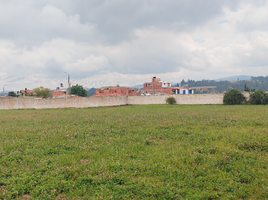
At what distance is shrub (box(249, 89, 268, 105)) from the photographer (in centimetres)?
3506

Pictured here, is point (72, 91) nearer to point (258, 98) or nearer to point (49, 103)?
point (49, 103)

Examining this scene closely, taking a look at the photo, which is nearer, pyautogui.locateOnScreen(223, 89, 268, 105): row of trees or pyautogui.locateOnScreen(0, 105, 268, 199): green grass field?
pyautogui.locateOnScreen(0, 105, 268, 199): green grass field

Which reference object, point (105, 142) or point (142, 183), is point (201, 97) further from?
point (142, 183)

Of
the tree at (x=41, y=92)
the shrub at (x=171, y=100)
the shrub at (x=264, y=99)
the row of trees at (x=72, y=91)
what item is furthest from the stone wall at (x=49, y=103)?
the tree at (x=41, y=92)

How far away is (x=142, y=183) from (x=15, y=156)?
4.98 meters

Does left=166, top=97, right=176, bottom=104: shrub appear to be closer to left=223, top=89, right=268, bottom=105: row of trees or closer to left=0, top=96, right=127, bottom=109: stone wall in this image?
left=223, top=89, right=268, bottom=105: row of trees

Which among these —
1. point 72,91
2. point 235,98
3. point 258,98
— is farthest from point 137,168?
point 72,91

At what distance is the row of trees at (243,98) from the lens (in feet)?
116

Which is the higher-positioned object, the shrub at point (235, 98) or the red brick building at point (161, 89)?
the red brick building at point (161, 89)

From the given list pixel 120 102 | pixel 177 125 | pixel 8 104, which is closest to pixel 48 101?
pixel 8 104

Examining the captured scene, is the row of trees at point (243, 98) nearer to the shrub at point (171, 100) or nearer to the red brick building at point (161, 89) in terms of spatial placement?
the shrub at point (171, 100)

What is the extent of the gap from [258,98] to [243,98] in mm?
2530

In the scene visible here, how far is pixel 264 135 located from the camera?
930cm

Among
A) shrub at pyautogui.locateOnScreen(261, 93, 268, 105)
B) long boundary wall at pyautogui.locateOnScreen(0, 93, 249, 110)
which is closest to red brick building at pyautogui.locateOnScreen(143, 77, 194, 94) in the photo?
long boundary wall at pyautogui.locateOnScreen(0, 93, 249, 110)
